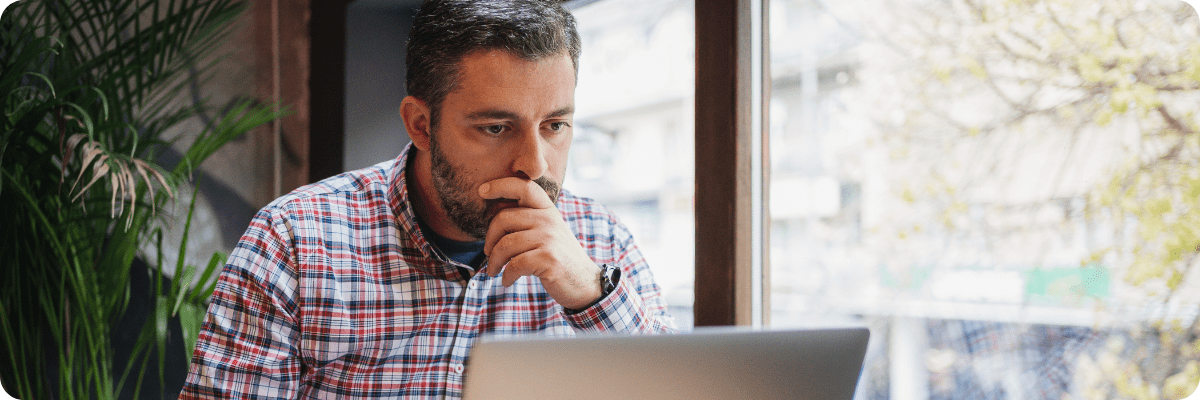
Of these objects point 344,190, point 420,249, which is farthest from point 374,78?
point 420,249

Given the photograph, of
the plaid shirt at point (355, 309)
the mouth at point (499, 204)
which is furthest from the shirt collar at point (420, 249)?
the mouth at point (499, 204)

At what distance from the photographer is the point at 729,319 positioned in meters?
1.56

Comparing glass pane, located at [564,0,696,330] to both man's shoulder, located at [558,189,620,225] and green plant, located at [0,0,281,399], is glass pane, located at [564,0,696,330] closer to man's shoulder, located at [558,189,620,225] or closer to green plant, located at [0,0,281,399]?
man's shoulder, located at [558,189,620,225]

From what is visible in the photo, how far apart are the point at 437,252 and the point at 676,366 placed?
0.68m

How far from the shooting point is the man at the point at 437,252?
1062 millimetres

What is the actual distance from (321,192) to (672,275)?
1.03 m

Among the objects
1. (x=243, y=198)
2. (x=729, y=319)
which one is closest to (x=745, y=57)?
(x=729, y=319)

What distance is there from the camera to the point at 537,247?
1040mm

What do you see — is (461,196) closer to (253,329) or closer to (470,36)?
(470,36)

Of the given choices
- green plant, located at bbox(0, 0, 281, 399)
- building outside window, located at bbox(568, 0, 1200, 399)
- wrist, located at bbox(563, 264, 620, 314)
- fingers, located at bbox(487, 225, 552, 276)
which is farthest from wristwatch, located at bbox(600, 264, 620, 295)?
green plant, located at bbox(0, 0, 281, 399)

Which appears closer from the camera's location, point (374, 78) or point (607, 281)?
point (607, 281)

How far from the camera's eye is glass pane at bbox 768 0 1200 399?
1180 millimetres

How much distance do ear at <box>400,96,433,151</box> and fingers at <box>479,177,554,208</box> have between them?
7.2 inches

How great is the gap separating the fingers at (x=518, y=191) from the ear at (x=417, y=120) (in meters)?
0.18
